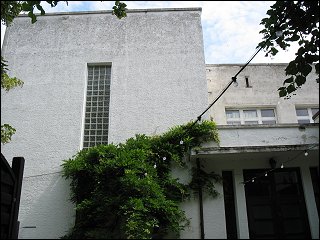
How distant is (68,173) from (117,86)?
3593 mm

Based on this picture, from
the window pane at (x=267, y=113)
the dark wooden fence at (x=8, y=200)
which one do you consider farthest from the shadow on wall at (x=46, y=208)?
the window pane at (x=267, y=113)

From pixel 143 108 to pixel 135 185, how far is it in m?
3.48

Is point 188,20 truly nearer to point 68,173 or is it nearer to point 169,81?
point 169,81

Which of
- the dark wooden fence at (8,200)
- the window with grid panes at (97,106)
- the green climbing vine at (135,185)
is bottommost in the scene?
the dark wooden fence at (8,200)

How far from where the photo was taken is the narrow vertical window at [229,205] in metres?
10.6

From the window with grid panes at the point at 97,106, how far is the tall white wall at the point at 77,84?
0.30m

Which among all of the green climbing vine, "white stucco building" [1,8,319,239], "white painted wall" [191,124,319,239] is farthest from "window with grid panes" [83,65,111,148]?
"white painted wall" [191,124,319,239]

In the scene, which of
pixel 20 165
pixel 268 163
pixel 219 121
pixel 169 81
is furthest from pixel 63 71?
pixel 20 165

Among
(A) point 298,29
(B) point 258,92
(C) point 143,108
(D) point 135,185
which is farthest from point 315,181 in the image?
(A) point 298,29

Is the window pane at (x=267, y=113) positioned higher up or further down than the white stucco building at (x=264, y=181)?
higher up

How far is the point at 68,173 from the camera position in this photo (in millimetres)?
11086

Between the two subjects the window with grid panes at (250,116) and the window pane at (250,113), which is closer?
the window with grid panes at (250,116)

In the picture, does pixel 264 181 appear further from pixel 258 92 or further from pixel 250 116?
pixel 258 92

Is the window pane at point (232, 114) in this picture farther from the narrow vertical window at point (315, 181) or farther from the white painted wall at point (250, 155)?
the narrow vertical window at point (315, 181)
